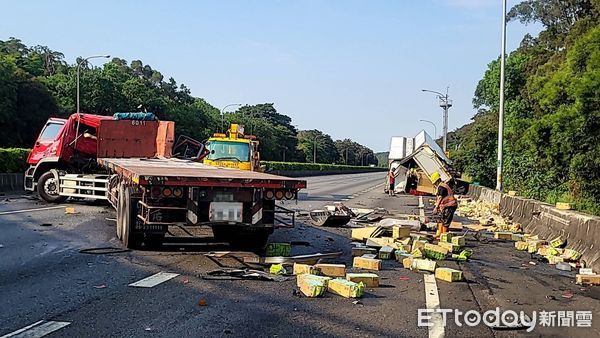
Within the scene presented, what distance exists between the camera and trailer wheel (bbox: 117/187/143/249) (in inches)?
419

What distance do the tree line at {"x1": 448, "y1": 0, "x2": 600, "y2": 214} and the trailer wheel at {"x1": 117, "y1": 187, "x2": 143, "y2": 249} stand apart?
1529 cm

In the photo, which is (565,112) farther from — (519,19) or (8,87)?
(8,87)

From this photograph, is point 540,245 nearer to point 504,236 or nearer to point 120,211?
point 504,236

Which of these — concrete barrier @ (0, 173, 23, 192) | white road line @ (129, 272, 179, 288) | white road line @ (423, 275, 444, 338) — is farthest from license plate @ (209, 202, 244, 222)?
concrete barrier @ (0, 173, 23, 192)

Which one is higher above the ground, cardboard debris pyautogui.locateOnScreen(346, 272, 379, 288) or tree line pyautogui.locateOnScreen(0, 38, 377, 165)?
tree line pyautogui.locateOnScreen(0, 38, 377, 165)

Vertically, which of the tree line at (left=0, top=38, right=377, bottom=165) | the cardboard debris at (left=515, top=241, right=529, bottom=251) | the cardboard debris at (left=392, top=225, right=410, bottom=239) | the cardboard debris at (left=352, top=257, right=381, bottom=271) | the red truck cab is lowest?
the cardboard debris at (left=515, top=241, right=529, bottom=251)

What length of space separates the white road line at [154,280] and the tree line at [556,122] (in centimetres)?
1619

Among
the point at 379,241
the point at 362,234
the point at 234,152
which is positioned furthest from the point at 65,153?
the point at 379,241

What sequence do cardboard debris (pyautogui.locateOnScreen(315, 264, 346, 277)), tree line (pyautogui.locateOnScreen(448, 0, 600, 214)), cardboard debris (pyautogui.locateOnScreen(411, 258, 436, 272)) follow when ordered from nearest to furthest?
1. cardboard debris (pyautogui.locateOnScreen(315, 264, 346, 277))
2. cardboard debris (pyautogui.locateOnScreen(411, 258, 436, 272))
3. tree line (pyautogui.locateOnScreen(448, 0, 600, 214))

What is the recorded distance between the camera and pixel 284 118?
6191 inches

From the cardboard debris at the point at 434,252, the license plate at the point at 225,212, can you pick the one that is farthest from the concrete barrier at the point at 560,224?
the license plate at the point at 225,212

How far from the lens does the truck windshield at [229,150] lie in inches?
841

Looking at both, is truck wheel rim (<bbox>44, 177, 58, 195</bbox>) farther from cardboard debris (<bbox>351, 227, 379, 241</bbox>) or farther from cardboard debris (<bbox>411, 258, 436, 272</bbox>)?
cardboard debris (<bbox>411, 258, 436, 272</bbox>)

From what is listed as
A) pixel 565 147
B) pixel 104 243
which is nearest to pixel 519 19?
pixel 565 147
